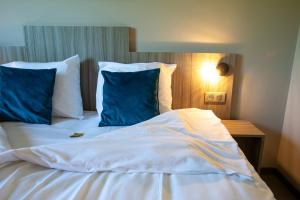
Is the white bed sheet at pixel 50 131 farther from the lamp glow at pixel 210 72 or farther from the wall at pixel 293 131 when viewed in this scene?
the wall at pixel 293 131

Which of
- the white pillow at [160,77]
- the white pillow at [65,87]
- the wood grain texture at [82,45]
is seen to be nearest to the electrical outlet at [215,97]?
the white pillow at [160,77]

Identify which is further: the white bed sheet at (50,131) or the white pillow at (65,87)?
the white pillow at (65,87)

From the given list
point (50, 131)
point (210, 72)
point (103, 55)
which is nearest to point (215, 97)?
point (210, 72)

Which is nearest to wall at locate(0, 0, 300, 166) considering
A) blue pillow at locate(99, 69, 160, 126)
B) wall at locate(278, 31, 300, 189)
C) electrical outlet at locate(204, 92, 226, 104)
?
wall at locate(278, 31, 300, 189)

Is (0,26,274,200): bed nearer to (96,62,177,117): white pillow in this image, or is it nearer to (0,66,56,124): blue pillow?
(0,66,56,124): blue pillow

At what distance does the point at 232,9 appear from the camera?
75.2 inches

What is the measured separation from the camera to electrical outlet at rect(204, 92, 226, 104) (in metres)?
2.02

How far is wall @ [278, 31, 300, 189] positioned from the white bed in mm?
1146

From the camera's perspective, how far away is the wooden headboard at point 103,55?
6.39 feet

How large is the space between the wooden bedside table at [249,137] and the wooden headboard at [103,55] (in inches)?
6.9

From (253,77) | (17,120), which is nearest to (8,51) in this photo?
(17,120)

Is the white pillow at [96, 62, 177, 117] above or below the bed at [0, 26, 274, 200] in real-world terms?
above

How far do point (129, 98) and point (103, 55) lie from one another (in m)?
0.60

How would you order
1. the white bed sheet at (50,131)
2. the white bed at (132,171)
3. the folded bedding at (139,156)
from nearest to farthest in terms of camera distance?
the white bed at (132,171), the folded bedding at (139,156), the white bed sheet at (50,131)
